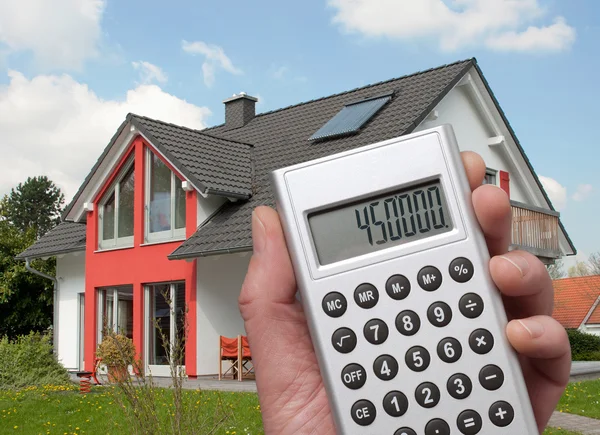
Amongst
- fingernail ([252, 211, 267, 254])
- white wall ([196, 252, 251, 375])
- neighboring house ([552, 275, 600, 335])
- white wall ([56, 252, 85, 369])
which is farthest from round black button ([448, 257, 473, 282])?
neighboring house ([552, 275, 600, 335])

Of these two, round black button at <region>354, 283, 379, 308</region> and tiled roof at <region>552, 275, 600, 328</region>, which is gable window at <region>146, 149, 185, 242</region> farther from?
tiled roof at <region>552, 275, 600, 328</region>

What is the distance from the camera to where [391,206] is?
5.45ft

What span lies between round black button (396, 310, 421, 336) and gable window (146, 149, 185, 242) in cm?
1297

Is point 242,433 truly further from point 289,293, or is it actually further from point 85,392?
point 289,293

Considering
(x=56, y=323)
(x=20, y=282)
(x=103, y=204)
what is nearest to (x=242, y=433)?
(x=103, y=204)

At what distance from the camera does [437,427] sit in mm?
1517

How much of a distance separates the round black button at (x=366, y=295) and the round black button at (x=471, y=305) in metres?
0.19

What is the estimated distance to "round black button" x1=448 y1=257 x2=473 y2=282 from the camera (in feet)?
5.17

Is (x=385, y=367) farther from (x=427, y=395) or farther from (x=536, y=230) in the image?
(x=536, y=230)

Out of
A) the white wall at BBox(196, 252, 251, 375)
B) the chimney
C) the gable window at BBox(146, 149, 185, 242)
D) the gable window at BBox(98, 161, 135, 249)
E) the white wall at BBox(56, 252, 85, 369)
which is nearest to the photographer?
the white wall at BBox(196, 252, 251, 375)

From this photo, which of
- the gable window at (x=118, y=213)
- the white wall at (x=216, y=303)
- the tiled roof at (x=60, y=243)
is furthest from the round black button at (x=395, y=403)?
the tiled roof at (x=60, y=243)

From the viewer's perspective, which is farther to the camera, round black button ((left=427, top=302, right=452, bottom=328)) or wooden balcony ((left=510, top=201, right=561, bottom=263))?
wooden balcony ((left=510, top=201, right=561, bottom=263))

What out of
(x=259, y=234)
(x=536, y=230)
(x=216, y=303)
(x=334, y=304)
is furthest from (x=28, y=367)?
(x=334, y=304)

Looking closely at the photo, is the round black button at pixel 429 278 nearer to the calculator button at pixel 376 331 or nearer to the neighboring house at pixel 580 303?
the calculator button at pixel 376 331
